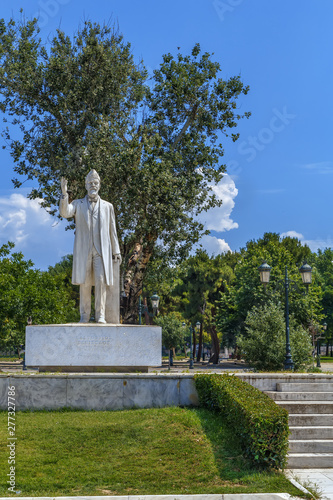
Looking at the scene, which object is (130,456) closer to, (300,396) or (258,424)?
(258,424)

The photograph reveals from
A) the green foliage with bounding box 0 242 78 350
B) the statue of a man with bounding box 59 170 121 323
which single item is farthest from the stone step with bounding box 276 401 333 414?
the green foliage with bounding box 0 242 78 350

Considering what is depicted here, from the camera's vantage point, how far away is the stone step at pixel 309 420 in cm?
934

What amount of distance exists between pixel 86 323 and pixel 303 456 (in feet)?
16.6

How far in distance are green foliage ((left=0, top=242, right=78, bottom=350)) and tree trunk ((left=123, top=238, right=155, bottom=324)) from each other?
8988 mm

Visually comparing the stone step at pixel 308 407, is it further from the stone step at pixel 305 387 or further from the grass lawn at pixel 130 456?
the grass lawn at pixel 130 456

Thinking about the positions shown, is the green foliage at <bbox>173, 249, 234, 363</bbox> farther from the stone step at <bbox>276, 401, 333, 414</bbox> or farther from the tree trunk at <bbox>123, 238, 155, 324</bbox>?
the stone step at <bbox>276, 401, 333, 414</bbox>

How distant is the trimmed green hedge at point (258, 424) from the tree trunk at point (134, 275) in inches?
430

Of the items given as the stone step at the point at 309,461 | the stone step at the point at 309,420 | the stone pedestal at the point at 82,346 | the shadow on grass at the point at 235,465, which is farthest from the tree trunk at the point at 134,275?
the stone step at the point at 309,461

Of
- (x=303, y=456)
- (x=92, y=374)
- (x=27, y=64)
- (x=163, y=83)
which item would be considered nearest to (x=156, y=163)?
Answer: (x=163, y=83)

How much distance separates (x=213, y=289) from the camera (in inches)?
1944

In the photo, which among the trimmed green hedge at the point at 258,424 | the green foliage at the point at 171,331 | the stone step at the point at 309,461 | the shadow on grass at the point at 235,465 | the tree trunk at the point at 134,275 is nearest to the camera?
the shadow on grass at the point at 235,465

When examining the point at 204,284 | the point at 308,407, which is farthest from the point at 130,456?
the point at 204,284

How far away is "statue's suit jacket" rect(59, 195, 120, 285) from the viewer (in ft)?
38.0

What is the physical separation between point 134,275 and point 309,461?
1235 cm
